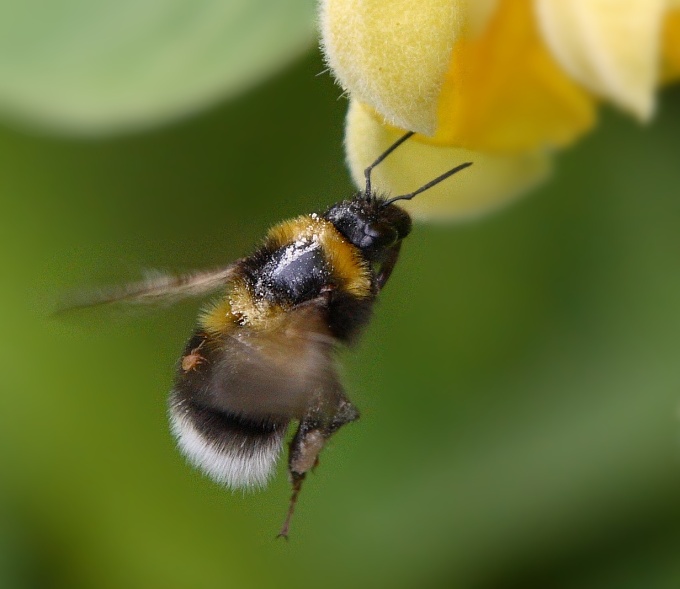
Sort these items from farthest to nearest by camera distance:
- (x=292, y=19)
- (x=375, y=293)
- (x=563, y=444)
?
(x=563, y=444) → (x=292, y=19) → (x=375, y=293)

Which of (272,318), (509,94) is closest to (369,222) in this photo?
(272,318)

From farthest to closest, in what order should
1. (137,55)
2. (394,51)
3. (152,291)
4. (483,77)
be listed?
1. (137,55)
2. (483,77)
3. (152,291)
4. (394,51)

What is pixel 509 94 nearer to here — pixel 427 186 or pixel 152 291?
pixel 427 186

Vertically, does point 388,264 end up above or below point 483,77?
below

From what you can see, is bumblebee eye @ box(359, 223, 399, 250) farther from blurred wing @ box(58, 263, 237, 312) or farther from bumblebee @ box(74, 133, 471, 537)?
blurred wing @ box(58, 263, 237, 312)

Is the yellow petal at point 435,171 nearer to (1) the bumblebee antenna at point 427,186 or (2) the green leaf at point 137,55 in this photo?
(1) the bumblebee antenna at point 427,186

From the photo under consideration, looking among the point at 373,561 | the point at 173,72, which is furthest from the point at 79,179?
the point at 373,561

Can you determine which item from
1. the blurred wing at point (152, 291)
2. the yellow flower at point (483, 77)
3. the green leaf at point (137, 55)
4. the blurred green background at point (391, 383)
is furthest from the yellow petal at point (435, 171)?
the blurred green background at point (391, 383)

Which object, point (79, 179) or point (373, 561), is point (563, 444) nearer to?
point (373, 561)
